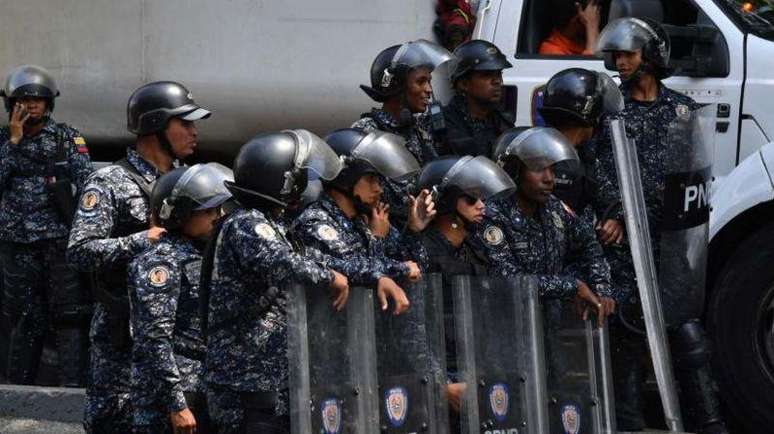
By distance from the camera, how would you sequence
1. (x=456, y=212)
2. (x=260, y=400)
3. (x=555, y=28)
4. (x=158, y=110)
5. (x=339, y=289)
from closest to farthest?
(x=339, y=289)
(x=260, y=400)
(x=456, y=212)
(x=158, y=110)
(x=555, y=28)

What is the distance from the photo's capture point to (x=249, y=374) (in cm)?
662

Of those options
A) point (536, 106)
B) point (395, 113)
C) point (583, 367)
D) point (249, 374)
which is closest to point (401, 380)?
point (249, 374)

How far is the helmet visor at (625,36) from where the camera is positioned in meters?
8.80

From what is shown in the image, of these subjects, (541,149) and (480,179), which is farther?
(541,149)

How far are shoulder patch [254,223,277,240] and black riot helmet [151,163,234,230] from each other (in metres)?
0.77

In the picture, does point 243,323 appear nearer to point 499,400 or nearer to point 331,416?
point 331,416

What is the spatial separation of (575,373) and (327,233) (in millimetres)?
1256

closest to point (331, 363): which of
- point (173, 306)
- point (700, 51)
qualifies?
point (173, 306)

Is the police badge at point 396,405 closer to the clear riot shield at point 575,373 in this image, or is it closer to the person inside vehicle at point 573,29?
the clear riot shield at point 575,373

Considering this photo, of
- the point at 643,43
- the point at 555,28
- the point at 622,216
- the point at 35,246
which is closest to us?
the point at 622,216

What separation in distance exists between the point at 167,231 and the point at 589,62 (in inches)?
120

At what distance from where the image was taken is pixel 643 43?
28.8ft

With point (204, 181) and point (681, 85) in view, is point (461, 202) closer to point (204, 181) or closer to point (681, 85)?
point (204, 181)

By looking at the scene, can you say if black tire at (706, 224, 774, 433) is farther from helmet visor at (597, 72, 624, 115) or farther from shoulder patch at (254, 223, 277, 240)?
shoulder patch at (254, 223, 277, 240)
